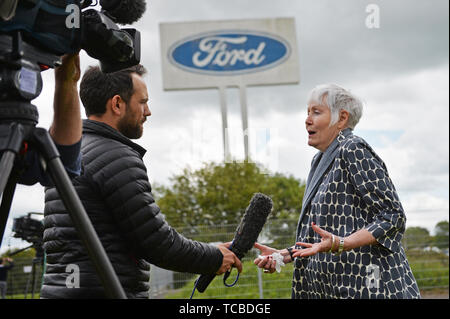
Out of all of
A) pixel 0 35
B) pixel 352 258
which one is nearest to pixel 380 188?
pixel 352 258

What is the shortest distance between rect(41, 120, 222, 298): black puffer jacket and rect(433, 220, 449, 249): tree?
11.1 m

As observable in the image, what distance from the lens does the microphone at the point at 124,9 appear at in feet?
5.62

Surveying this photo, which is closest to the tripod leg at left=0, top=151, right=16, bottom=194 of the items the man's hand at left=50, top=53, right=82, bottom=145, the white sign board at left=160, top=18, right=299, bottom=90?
the man's hand at left=50, top=53, right=82, bottom=145

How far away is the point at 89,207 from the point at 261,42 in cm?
2295

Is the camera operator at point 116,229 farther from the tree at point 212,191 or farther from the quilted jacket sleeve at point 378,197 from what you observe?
the tree at point 212,191

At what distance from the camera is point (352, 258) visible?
93.7 inches

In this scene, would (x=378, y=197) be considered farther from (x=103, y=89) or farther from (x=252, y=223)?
(x=103, y=89)

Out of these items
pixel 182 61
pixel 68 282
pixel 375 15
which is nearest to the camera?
pixel 68 282

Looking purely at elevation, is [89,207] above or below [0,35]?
below

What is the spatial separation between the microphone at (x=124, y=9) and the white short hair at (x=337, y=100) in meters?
1.17

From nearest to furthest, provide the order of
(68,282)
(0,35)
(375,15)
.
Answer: (0,35) → (68,282) → (375,15)

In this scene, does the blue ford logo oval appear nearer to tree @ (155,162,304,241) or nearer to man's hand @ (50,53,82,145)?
tree @ (155,162,304,241)

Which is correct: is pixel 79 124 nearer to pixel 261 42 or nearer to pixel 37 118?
pixel 37 118

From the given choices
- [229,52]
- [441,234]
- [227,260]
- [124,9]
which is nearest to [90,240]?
[124,9]
